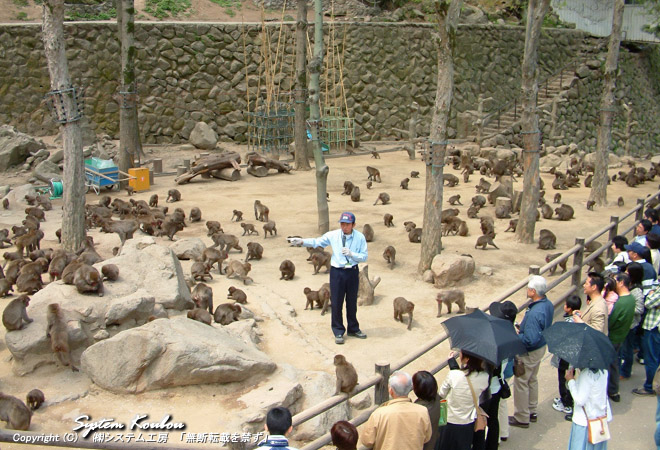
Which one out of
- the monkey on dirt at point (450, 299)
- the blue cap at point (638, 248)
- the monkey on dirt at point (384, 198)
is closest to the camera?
the blue cap at point (638, 248)

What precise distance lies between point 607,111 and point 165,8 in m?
18.3

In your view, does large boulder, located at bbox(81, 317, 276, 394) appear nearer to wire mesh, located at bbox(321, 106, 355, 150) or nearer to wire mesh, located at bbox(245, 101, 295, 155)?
wire mesh, located at bbox(245, 101, 295, 155)

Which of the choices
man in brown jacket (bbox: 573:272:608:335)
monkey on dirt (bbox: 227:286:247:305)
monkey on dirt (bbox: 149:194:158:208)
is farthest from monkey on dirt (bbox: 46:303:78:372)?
monkey on dirt (bbox: 149:194:158:208)

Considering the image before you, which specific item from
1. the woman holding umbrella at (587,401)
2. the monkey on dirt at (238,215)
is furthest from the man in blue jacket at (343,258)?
the monkey on dirt at (238,215)

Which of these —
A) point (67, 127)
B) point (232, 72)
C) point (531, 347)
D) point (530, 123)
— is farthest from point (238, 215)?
point (232, 72)

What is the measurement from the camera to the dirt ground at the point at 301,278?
6758 mm

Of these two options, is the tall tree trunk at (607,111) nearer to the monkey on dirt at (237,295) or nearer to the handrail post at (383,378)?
the monkey on dirt at (237,295)

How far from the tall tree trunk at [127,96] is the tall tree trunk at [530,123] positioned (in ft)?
36.8

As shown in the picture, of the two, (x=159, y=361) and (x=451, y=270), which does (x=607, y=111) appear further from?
(x=159, y=361)

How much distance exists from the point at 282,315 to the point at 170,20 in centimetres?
1997

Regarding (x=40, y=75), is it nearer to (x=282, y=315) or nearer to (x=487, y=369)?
(x=282, y=315)

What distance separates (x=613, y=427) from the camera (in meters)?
6.86

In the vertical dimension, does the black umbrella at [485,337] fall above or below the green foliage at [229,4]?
below

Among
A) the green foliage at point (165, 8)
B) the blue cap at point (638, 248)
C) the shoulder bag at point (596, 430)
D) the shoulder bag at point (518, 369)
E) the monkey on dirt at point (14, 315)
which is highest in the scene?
the green foliage at point (165, 8)
